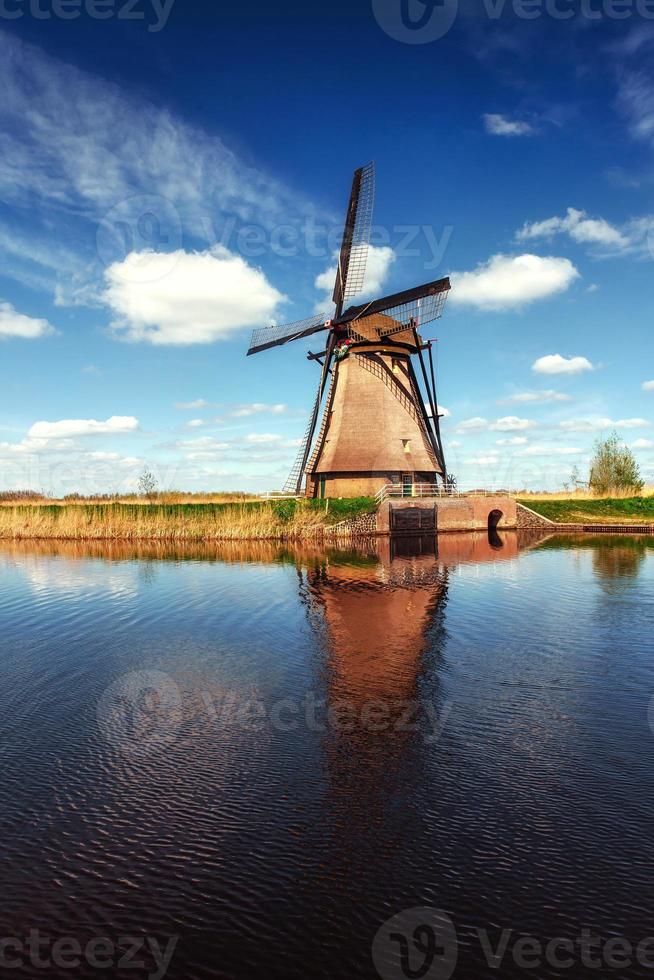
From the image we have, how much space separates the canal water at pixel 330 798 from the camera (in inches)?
155

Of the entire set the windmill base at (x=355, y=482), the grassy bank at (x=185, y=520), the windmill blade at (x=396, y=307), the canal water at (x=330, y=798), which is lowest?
the canal water at (x=330, y=798)

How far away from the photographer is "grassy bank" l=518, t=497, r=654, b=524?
40.7 metres

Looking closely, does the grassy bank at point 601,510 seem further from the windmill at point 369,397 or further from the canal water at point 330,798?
the canal water at point 330,798

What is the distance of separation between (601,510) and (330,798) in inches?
1638

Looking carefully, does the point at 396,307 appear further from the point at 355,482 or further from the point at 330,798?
the point at 330,798

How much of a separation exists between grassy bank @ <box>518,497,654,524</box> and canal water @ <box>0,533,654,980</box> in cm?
3043

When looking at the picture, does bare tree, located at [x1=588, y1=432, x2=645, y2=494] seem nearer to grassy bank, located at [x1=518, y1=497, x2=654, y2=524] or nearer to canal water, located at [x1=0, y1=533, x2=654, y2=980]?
grassy bank, located at [x1=518, y1=497, x2=654, y2=524]

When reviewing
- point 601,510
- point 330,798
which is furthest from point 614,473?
point 330,798

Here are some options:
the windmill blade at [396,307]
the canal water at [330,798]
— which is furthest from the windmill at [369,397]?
the canal water at [330,798]

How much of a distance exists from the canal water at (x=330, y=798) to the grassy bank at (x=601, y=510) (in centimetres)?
3043

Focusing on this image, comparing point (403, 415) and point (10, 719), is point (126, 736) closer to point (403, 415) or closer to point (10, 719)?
point (10, 719)

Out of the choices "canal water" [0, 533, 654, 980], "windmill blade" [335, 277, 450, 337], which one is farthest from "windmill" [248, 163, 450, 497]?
"canal water" [0, 533, 654, 980]

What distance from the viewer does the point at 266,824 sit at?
17.2 ft

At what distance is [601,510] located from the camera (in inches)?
1676
